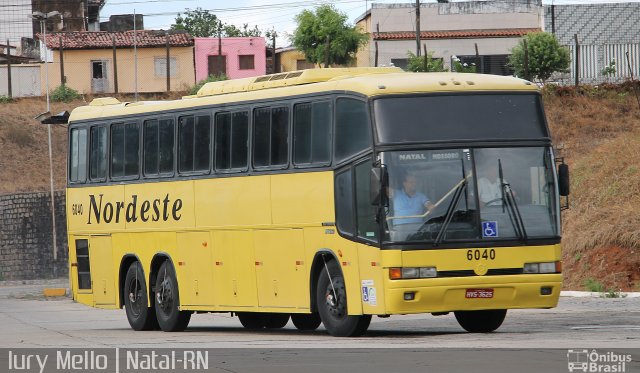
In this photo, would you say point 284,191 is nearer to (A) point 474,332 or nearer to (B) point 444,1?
(A) point 474,332

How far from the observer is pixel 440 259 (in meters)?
18.5

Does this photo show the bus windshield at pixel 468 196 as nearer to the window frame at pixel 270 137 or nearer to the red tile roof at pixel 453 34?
the window frame at pixel 270 137

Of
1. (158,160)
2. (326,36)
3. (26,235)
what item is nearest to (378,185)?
(158,160)

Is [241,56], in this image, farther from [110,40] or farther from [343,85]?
[343,85]

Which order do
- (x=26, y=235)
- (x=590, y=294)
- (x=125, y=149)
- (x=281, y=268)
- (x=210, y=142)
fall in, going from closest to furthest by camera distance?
(x=281, y=268)
(x=210, y=142)
(x=125, y=149)
(x=590, y=294)
(x=26, y=235)

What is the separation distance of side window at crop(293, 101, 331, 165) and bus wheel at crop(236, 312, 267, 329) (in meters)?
5.05

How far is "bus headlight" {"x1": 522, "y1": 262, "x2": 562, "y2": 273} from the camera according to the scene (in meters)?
19.0

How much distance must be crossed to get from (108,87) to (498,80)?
65593 mm

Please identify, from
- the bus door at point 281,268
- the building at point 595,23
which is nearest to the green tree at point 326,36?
the building at point 595,23

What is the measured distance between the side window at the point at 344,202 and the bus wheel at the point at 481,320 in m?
2.27

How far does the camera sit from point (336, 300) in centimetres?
1969

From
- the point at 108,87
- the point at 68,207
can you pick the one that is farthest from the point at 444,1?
the point at 68,207

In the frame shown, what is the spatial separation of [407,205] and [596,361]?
16.1 ft

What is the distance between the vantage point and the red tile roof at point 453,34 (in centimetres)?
8612
